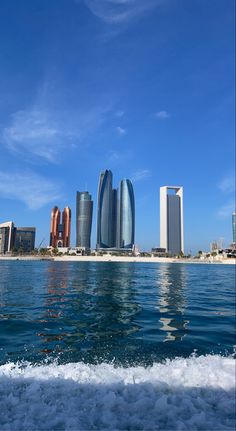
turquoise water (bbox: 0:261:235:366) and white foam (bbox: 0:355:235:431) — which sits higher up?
white foam (bbox: 0:355:235:431)

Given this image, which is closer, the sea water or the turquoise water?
the sea water

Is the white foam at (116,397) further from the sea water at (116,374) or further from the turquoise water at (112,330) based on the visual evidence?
the turquoise water at (112,330)

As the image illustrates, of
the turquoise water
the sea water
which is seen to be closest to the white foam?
the sea water

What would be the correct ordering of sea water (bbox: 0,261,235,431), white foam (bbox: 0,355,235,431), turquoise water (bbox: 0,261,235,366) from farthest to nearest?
turquoise water (bbox: 0,261,235,366) < sea water (bbox: 0,261,235,431) < white foam (bbox: 0,355,235,431)

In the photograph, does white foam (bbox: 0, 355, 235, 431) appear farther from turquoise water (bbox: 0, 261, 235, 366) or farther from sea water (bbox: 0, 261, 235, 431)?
turquoise water (bbox: 0, 261, 235, 366)

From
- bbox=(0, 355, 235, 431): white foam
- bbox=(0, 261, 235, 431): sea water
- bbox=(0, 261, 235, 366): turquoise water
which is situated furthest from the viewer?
bbox=(0, 261, 235, 366): turquoise water

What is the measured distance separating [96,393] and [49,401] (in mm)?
1083

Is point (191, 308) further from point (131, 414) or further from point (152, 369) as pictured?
point (131, 414)

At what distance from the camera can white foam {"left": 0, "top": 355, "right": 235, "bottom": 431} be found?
18.9ft

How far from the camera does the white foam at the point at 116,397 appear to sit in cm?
577

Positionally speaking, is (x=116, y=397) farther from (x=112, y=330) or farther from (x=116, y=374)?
(x=112, y=330)

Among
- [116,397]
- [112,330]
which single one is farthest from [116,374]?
[112,330]

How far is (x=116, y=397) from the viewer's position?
21.9 ft

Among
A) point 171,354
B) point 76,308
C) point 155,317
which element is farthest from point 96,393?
point 76,308
